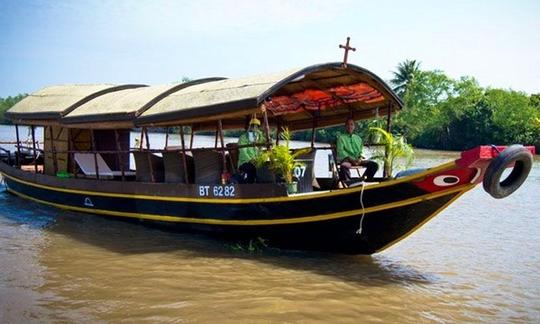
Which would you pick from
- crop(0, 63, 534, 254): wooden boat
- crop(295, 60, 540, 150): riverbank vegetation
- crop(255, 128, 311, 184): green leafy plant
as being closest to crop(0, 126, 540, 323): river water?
crop(0, 63, 534, 254): wooden boat

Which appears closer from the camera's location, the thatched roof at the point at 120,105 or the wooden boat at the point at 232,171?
the wooden boat at the point at 232,171

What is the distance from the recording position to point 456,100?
44.6 m

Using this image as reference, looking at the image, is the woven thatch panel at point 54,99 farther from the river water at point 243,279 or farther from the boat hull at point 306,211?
the river water at point 243,279

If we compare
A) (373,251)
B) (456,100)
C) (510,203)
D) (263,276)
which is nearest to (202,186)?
(263,276)

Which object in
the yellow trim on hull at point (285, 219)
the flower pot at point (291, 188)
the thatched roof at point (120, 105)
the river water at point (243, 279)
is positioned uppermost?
the thatched roof at point (120, 105)

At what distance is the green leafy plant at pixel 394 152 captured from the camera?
663 centimetres

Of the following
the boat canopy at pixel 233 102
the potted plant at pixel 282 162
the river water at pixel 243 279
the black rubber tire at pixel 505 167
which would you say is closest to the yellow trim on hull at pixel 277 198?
the potted plant at pixel 282 162

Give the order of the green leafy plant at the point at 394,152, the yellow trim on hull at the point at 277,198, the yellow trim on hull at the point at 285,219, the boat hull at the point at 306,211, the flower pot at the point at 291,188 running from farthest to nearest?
the green leafy plant at the point at 394,152 → the flower pot at the point at 291,188 → the boat hull at the point at 306,211 → the yellow trim on hull at the point at 285,219 → the yellow trim on hull at the point at 277,198

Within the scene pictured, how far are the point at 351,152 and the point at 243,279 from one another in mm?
2741

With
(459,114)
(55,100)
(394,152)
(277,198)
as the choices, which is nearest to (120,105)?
(55,100)

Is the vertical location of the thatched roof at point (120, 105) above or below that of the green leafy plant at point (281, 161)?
above

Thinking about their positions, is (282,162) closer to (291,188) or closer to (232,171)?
(291,188)

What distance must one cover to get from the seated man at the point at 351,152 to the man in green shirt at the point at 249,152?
1.24 m

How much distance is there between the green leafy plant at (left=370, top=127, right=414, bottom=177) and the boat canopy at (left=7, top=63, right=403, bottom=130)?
923 millimetres
